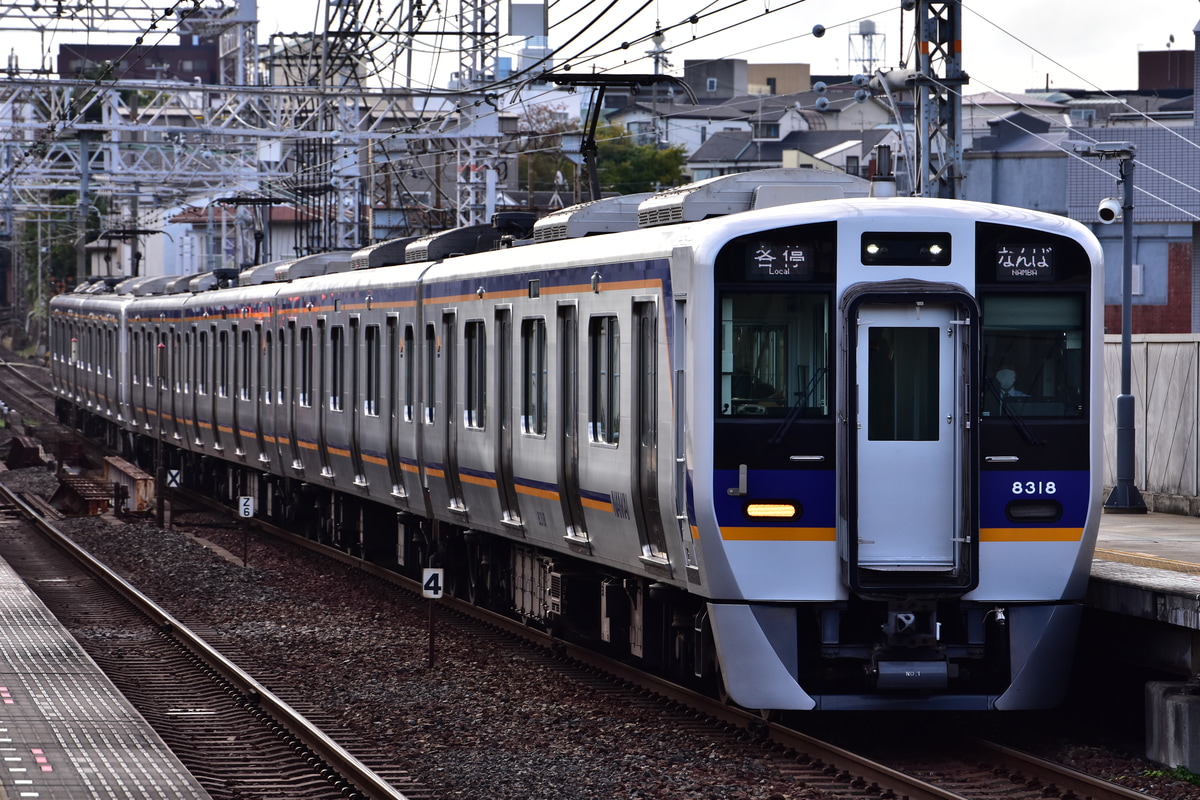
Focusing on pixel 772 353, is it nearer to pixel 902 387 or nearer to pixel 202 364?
pixel 902 387

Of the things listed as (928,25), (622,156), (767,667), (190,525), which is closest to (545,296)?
(767,667)

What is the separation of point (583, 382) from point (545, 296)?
3.01ft

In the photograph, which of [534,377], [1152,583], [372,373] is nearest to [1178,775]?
[1152,583]

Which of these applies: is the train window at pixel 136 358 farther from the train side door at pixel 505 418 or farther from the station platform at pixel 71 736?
the train side door at pixel 505 418

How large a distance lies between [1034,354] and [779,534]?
1.65 m

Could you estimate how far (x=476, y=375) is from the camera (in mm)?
13500

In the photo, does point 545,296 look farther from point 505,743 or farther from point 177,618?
point 177,618

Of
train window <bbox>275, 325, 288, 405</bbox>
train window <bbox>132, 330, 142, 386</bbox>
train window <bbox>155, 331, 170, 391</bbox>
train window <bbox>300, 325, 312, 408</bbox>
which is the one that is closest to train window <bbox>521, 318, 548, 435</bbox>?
train window <bbox>300, 325, 312, 408</bbox>

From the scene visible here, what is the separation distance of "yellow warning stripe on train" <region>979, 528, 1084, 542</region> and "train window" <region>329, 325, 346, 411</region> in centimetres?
940

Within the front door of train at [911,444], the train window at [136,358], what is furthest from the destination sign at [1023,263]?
the train window at [136,358]

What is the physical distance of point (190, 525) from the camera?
22.0m

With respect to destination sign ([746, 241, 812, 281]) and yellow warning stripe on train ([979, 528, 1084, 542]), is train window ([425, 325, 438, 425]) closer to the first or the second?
destination sign ([746, 241, 812, 281])

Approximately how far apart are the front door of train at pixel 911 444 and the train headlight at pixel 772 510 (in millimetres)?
330

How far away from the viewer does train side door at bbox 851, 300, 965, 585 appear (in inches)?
360
